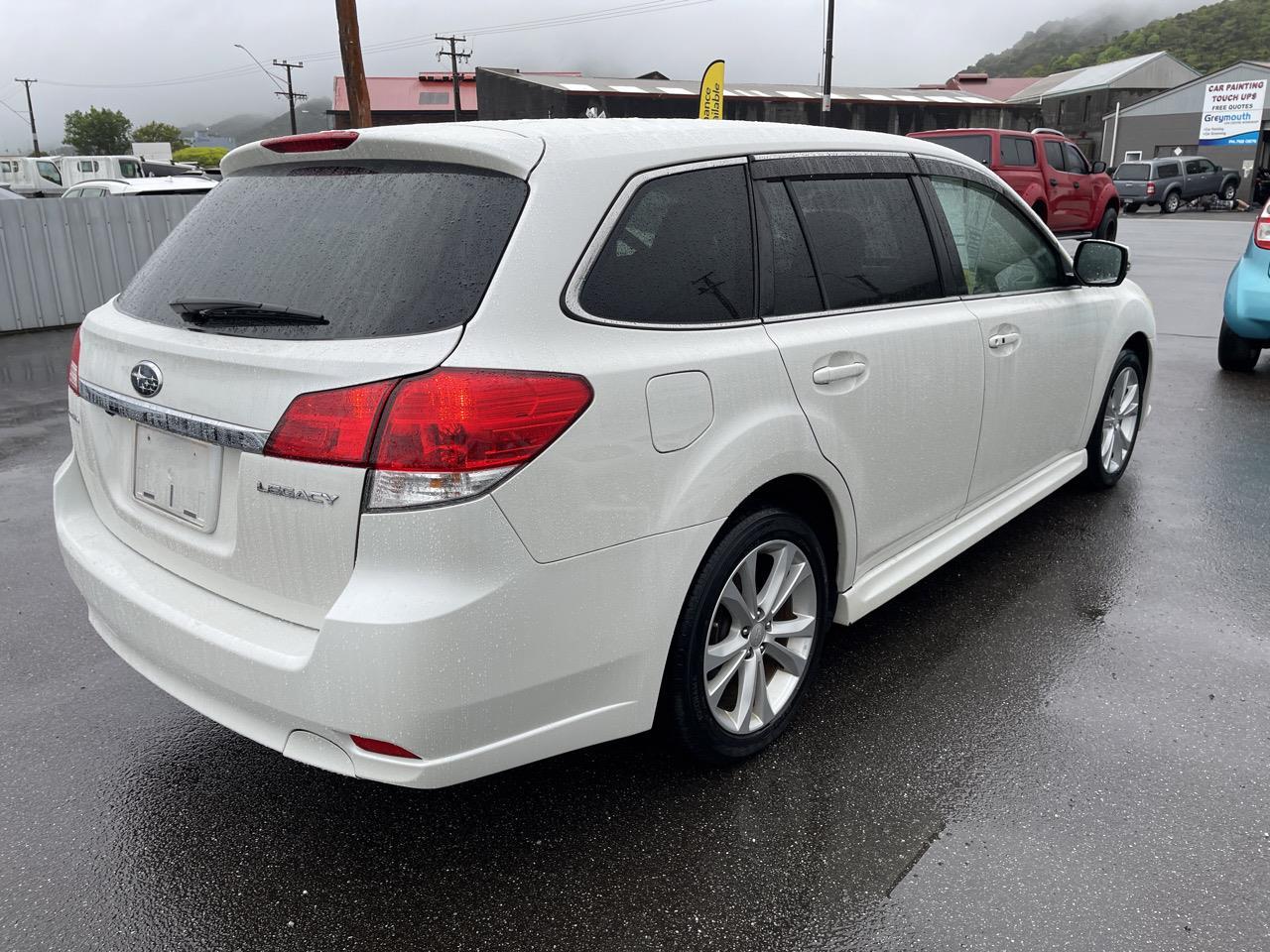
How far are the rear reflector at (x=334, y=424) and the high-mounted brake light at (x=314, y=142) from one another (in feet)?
2.39

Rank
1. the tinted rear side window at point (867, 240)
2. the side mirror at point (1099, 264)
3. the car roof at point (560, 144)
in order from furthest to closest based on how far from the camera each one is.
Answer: the side mirror at point (1099, 264)
the tinted rear side window at point (867, 240)
the car roof at point (560, 144)

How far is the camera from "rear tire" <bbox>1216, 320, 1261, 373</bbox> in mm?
7715

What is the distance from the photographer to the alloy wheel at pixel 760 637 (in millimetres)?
2578

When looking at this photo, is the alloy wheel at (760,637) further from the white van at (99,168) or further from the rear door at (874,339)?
the white van at (99,168)

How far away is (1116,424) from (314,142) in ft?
13.2

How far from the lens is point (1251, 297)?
23.5ft

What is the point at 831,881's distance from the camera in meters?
2.31

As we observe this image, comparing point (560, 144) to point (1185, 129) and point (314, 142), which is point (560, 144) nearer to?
point (314, 142)

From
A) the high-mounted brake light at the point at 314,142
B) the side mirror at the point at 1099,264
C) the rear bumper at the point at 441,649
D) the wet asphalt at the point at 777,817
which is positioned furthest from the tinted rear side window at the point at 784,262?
the side mirror at the point at 1099,264

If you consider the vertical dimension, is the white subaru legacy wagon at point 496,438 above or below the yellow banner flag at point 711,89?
below

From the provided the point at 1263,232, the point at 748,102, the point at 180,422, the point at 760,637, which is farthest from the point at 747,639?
the point at 748,102

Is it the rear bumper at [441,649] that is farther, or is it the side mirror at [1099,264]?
the side mirror at [1099,264]

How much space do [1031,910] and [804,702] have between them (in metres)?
1.00

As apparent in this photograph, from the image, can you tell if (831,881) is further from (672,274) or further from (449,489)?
(672,274)
